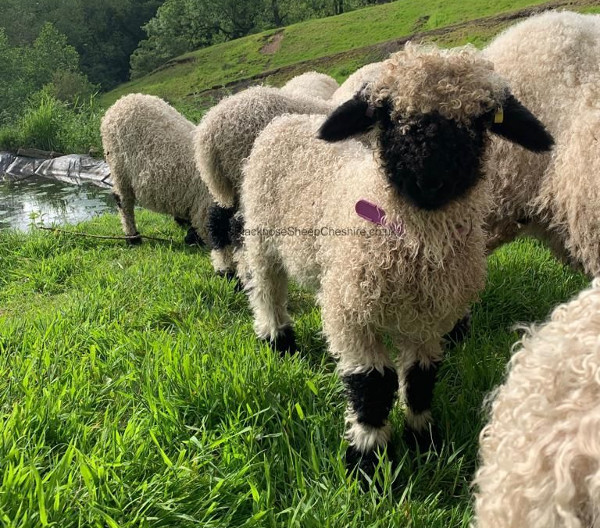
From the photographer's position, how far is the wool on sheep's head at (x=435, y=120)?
191 cm

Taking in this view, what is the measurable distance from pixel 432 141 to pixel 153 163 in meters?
4.65

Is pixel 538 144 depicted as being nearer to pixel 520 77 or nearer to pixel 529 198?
pixel 529 198

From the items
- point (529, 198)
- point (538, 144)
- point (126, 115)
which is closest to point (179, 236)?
point (126, 115)

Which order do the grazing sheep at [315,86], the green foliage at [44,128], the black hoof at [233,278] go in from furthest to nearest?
1. the green foliage at [44,128]
2. the grazing sheep at [315,86]
3. the black hoof at [233,278]

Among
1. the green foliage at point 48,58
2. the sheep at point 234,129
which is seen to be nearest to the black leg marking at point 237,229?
the sheep at point 234,129

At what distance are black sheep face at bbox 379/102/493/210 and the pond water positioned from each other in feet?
27.0

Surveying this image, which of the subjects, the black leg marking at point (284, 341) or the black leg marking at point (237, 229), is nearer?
the black leg marking at point (284, 341)

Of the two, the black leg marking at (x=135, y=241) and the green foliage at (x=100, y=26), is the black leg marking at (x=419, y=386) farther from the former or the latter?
the green foliage at (x=100, y=26)

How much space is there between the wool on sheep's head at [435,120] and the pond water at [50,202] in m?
8.11

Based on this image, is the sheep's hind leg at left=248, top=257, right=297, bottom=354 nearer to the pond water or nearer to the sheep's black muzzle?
the sheep's black muzzle

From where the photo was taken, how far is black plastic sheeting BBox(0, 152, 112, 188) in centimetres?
1380

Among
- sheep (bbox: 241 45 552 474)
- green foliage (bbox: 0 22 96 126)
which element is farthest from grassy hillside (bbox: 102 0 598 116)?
sheep (bbox: 241 45 552 474)

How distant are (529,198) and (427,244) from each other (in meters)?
1.10

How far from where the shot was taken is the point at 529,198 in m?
2.87
